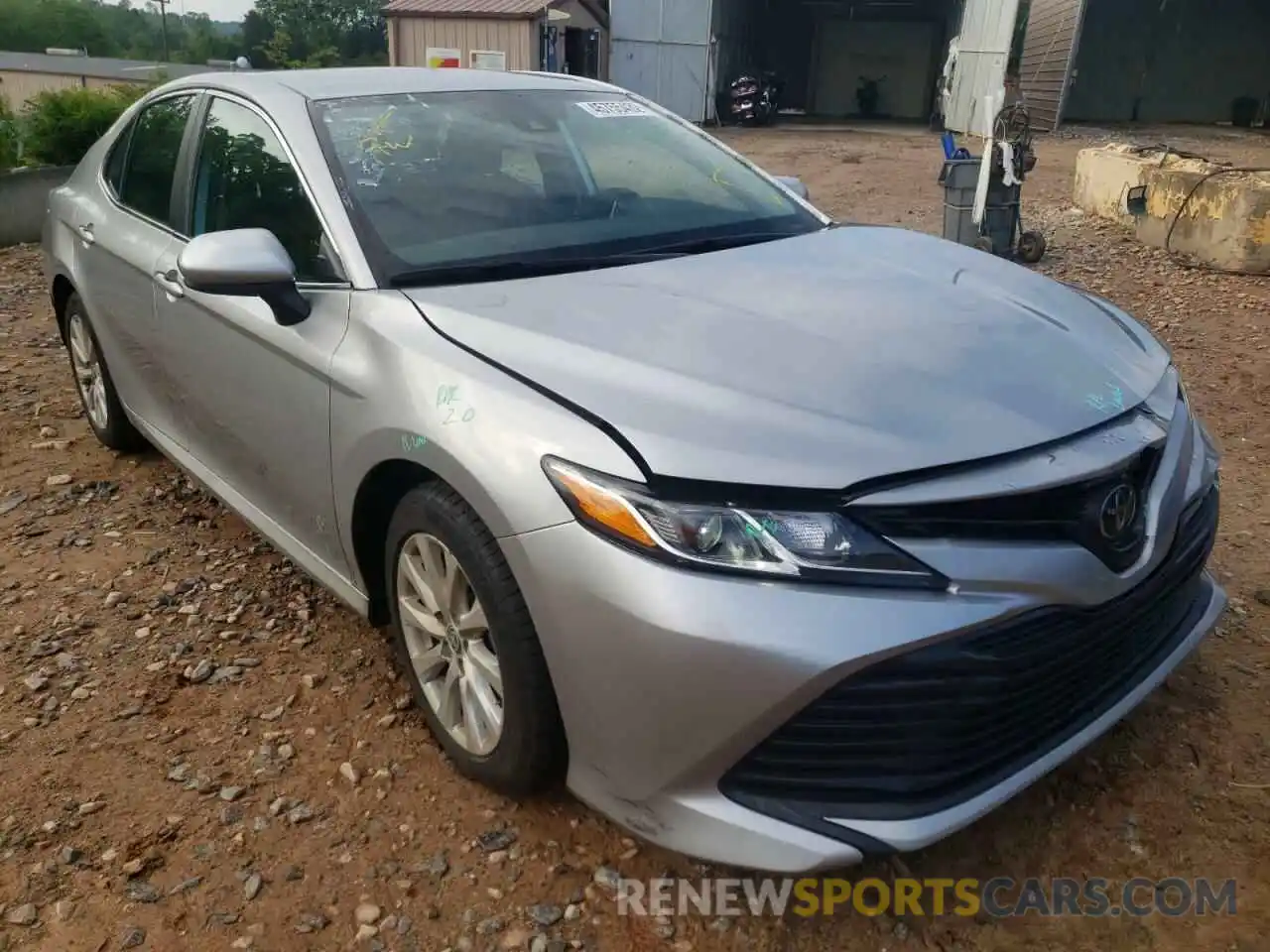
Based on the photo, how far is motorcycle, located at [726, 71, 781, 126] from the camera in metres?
22.7

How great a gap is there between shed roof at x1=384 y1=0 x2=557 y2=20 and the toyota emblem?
58.1 feet

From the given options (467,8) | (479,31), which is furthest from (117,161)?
(467,8)

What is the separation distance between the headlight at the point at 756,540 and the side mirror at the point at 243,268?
3.60 feet

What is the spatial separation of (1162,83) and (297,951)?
81.8ft

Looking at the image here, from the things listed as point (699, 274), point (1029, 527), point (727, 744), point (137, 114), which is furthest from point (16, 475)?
point (1029, 527)

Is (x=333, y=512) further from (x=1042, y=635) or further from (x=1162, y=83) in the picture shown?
(x=1162, y=83)

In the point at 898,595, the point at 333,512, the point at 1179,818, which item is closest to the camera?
the point at 898,595

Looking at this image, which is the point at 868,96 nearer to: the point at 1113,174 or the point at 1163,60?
the point at 1163,60

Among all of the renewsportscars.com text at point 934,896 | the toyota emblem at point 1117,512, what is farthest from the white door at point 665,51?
the renewsportscars.com text at point 934,896

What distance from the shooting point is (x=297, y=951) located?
2012 mm

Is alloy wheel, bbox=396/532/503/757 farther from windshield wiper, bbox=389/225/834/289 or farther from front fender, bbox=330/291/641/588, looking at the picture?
windshield wiper, bbox=389/225/834/289

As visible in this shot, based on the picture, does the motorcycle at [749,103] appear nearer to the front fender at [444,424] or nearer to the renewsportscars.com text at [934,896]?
the front fender at [444,424]

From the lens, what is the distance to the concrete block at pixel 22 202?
909cm

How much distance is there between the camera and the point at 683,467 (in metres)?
1.80
